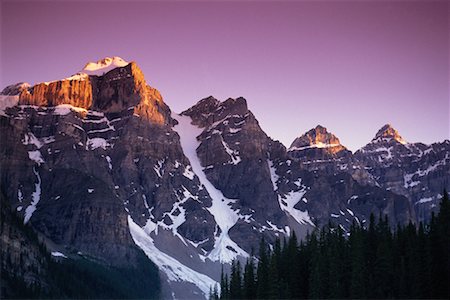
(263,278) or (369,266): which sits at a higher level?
(369,266)

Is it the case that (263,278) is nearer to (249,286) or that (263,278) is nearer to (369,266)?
(249,286)

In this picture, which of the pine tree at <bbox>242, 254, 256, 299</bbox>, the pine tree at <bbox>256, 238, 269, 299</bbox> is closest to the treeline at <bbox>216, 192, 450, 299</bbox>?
the pine tree at <bbox>256, 238, 269, 299</bbox>

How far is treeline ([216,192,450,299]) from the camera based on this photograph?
387 feet

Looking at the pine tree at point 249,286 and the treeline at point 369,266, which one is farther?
the pine tree at point 249,286

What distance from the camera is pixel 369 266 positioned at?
12656 cm

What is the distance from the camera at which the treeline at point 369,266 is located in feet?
387

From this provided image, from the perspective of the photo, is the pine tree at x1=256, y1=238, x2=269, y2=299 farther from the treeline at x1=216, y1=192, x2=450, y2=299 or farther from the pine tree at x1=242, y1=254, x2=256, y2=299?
the pine tree at x1=242, y1=254, x2=256, y2=299

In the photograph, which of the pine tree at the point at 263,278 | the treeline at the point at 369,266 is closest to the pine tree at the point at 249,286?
the pine tree at the point at 263,278

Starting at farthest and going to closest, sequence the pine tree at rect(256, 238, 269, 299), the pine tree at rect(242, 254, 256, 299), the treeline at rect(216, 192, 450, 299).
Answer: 1. the pine tree at rect(242, 254, 256, 299)
2. the pine tree at rect(256, 238, 269, 299)
3. the treeline at rect(216, 192, 450, 299)

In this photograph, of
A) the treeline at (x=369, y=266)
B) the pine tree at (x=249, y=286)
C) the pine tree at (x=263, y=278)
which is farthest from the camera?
the pine tree at (x=249, y=286)

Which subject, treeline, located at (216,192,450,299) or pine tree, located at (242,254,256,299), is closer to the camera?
treeline, located at (216,192,450,299)

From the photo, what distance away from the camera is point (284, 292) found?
138750 millimetres

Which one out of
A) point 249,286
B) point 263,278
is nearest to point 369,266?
point 263,278

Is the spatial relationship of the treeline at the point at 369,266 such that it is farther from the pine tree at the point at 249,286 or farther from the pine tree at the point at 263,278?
the pine tree at the point at 249,286
